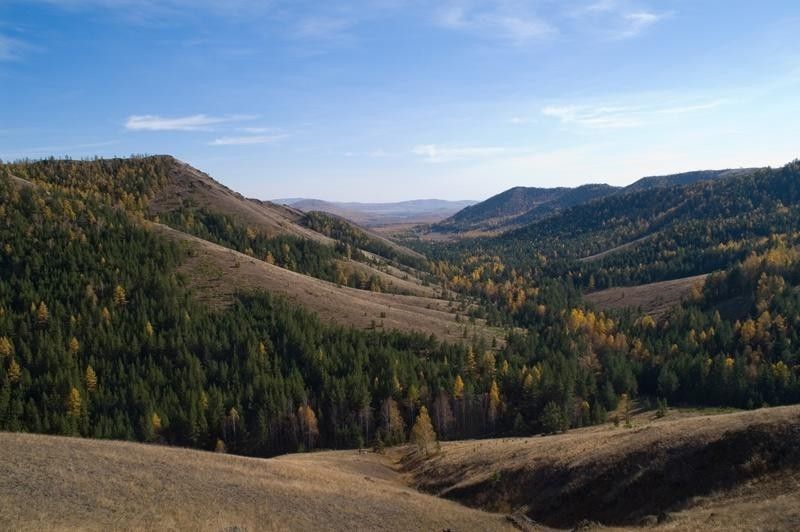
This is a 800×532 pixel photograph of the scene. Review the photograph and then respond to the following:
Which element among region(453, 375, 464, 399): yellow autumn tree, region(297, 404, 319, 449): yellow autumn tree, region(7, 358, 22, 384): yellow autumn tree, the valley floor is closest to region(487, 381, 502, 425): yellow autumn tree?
region(453, 375, 464, 399): yellow autumn tree

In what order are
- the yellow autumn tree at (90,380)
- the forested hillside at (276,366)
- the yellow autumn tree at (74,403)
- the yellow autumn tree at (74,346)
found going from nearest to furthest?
the yellow autumn tree at (74,403)
the forested hillside at (276,366)
the yellow autumn tree at (90,380)
the yellow autumn tree at (74,346)

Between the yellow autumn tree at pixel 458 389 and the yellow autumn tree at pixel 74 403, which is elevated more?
the yellow autumn tree at pixel 74 403

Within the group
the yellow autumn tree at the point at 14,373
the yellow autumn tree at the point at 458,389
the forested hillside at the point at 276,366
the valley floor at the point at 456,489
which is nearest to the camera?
the valley floor at the point at 456,489

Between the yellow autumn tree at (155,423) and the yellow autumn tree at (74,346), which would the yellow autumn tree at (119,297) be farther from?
the yellow autumn tree at (155,423)

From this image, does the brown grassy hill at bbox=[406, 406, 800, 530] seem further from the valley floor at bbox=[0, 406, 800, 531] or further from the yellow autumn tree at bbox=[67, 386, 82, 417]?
the yellow autumn tree at bbox=[67, 386, 82, 417]

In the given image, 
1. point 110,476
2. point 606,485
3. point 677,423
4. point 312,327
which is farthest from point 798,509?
point 312,327

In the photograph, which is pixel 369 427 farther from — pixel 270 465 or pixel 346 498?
pixel 346 498

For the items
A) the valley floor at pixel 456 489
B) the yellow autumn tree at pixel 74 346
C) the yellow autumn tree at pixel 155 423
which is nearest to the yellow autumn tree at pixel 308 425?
the yellow autumn tree at pixel 155 423
